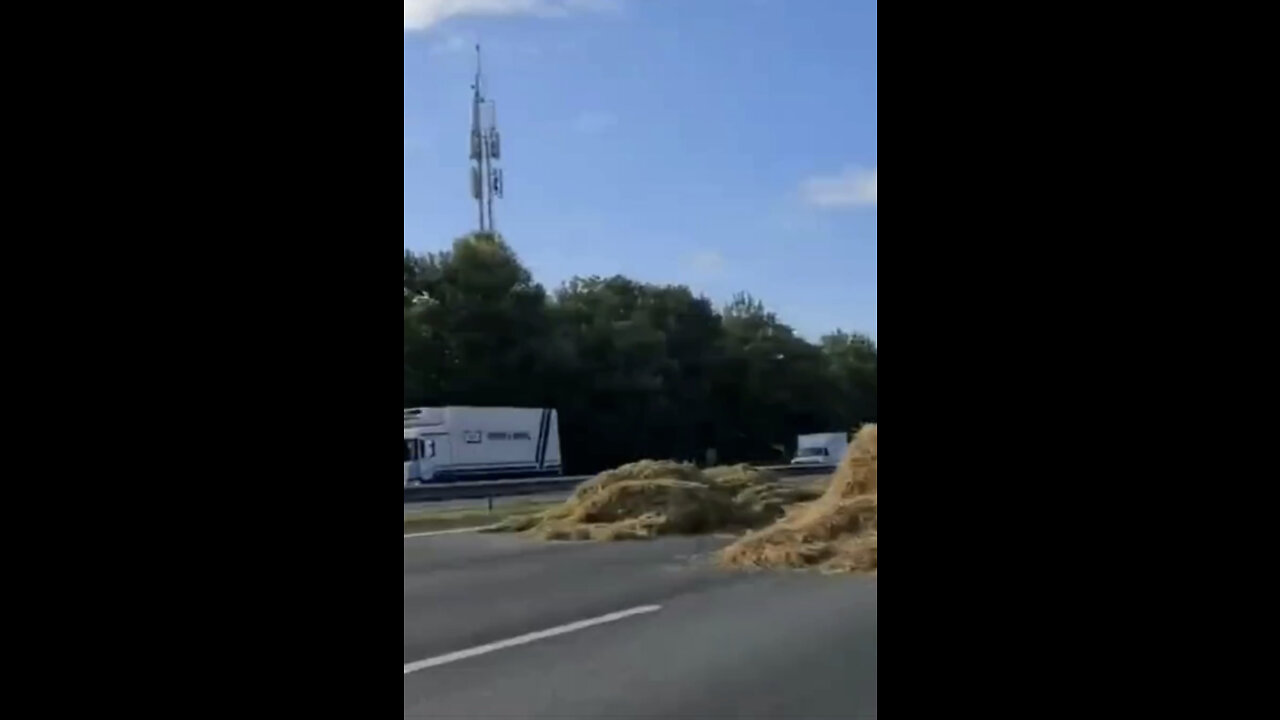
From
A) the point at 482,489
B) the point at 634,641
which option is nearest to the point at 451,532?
the point at 482,489

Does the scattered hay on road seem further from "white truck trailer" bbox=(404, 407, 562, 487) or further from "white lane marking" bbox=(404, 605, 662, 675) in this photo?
"white truck trailer" bbox=(404, 407, 562, 487)

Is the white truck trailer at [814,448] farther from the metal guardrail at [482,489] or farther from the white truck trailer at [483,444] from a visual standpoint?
the white truck trailer at [483,444]

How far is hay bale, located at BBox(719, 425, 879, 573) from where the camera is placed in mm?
6066

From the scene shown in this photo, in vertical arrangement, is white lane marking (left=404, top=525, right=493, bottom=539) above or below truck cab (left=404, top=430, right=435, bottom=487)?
below

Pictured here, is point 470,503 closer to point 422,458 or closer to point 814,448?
point 814,448

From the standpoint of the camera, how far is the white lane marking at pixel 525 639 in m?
4.28

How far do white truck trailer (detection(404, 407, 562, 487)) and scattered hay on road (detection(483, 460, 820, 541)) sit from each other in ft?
18.7

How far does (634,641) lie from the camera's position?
15.5 ft

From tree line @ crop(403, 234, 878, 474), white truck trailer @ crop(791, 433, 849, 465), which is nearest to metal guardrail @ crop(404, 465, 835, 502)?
tree line @ crop(403, 234, 878, 474)
